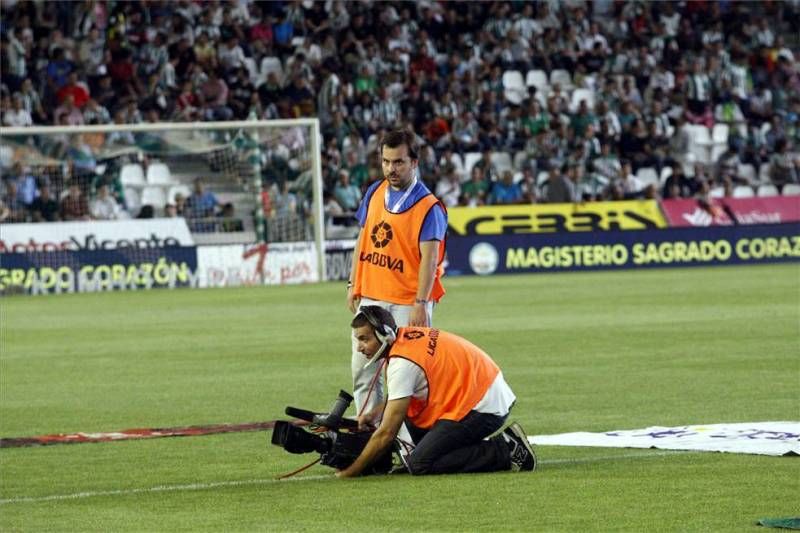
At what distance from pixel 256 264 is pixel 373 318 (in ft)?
85.3

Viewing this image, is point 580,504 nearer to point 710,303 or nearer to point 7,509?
point 7,509

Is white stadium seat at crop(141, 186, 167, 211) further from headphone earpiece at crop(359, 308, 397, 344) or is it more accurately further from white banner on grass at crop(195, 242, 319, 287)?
headphone earpiece at crop(359, 308, 397, 344)

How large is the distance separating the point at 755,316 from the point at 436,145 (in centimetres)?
1754

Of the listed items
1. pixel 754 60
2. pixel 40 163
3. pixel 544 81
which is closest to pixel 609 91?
pixel 544 81

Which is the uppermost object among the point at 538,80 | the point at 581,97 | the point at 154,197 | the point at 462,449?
the point at 538,80

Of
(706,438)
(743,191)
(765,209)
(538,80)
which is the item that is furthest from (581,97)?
(706,438)

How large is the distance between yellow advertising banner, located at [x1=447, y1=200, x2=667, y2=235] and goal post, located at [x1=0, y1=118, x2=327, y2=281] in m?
3.47

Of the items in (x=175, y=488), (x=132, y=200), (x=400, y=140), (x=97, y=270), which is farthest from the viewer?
(x=132, y=200)

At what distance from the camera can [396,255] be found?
444 inches

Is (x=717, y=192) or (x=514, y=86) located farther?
(x=514, y=86)

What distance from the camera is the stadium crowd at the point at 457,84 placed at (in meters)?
38.4

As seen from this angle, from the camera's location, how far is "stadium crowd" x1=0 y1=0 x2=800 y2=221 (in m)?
38.4

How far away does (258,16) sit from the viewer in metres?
41.5

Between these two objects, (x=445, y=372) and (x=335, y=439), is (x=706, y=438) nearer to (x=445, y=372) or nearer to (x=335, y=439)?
(x=445, y=372)
